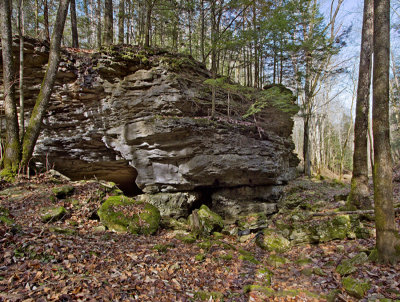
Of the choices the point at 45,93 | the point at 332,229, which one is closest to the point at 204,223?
the point at 332,229

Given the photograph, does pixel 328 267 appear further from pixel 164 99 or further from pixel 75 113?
pixel 75 113

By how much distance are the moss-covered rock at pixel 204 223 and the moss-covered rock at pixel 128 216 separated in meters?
1.61

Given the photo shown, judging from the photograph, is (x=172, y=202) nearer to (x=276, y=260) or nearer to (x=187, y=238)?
(x=187, y=238)

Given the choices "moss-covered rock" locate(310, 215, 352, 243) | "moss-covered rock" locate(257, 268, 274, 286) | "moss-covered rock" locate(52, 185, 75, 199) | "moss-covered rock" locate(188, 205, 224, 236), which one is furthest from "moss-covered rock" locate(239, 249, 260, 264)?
"moss-covered rock" locate(52, 185, 75, 199)

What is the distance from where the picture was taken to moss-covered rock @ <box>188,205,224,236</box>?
24.8 ft

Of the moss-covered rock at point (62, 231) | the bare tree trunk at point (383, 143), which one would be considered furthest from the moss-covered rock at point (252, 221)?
the moss-covered rock at point (62, 231)

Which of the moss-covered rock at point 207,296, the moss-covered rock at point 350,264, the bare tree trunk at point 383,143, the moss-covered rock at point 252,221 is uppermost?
the bare tree trunk at point 383,143

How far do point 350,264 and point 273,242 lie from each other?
2.34 metres

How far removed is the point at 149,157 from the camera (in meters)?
10.1

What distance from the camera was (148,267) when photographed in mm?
4051

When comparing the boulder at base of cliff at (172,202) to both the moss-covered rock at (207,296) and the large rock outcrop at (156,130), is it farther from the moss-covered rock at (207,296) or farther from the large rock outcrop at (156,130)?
the moss-covered rock at (207,296)

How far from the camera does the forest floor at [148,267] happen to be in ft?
9.62

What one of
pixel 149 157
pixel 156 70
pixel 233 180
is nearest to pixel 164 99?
pixel 156 70

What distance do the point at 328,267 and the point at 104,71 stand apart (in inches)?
433
